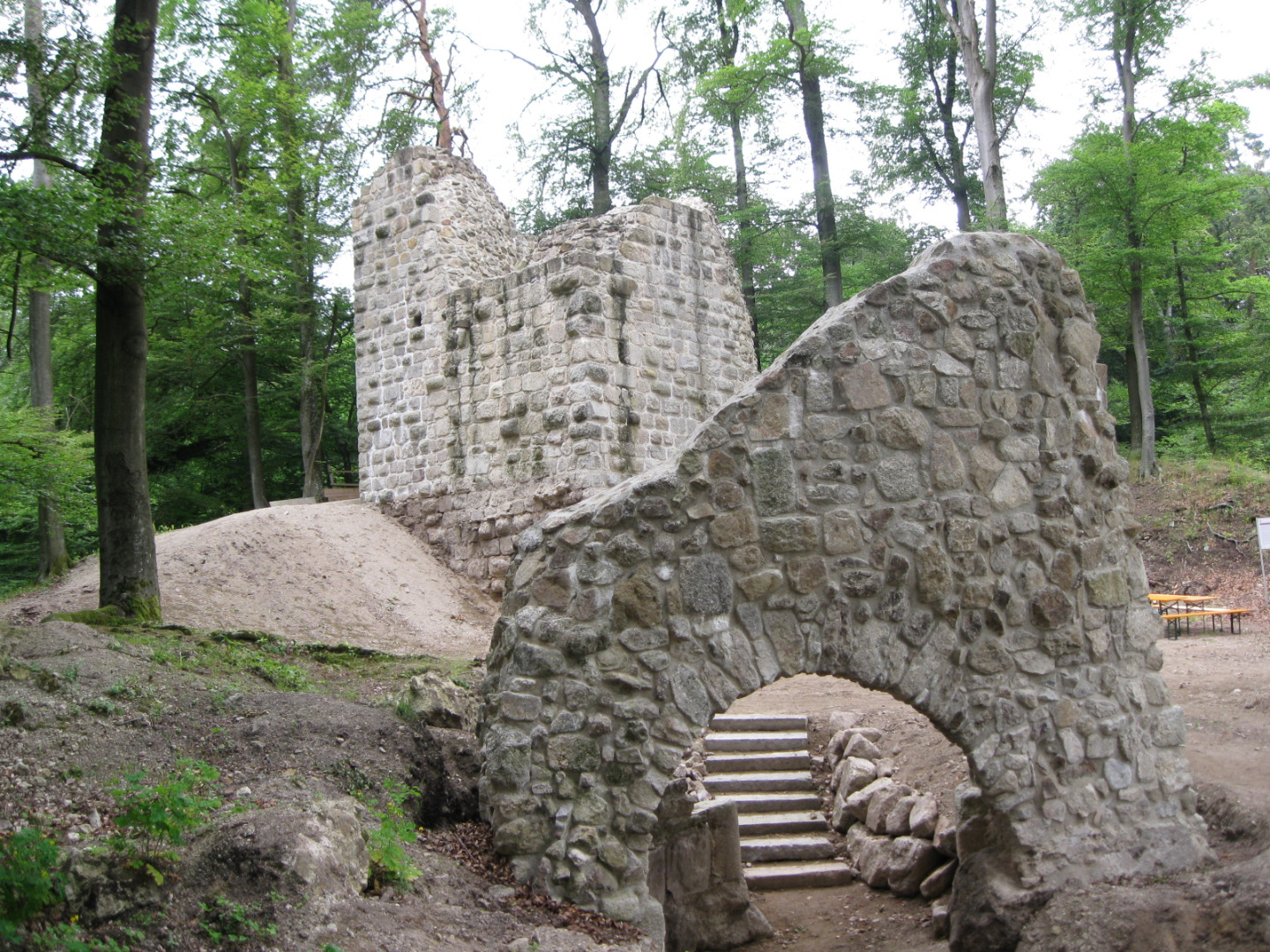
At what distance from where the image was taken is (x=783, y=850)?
26.1 feet

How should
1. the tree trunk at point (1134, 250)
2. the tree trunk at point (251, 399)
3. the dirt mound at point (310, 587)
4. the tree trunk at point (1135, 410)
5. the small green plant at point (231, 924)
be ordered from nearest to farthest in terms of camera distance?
1. the small green plant at point (231, 924)
2. the dirt mound at point (310, 587)
3. the tree trunk at point (251, 399)
4. the tree trunk at point (1134, 250)
5. the tree trunk at point (1135, 410)

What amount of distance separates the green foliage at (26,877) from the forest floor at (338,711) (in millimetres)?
268

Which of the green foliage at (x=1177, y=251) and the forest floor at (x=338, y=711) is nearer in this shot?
the forest floor at (x=338, y=711)

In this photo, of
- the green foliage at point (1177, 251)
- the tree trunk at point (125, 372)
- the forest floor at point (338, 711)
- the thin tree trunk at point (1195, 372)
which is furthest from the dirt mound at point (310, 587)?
the thin tree trunk at point (1195, 372)

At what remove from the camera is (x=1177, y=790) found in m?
5.62

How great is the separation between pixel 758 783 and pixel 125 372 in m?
6.17

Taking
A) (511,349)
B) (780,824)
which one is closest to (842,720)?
(780,824)

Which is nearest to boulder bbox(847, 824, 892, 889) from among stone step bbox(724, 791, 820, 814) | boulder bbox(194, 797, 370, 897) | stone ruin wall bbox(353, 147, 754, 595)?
stone step bbox(724, 791, 820, 814)

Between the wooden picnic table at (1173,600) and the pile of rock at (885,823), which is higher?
the wooden picnic table at (1173,600)

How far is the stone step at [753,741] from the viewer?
9.04 meters

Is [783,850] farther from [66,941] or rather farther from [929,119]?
[929,119]

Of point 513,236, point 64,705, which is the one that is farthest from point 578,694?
point 513,236

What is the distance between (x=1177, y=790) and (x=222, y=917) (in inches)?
194

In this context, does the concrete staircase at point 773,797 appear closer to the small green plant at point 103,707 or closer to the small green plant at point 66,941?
the small green plant at point 103,707
